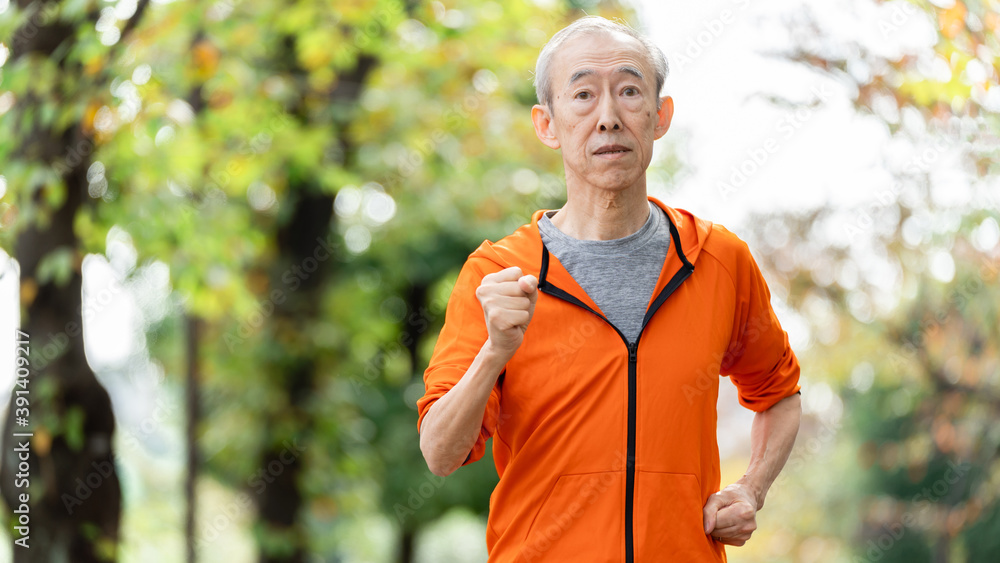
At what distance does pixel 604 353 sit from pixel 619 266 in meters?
0.22

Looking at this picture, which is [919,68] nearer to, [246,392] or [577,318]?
[577,318]

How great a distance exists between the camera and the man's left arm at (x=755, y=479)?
1743 millimetres

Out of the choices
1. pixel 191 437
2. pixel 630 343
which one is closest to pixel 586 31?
pixel 630 343

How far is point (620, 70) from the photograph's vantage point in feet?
5.98

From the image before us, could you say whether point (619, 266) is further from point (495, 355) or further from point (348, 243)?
point (348, 243)

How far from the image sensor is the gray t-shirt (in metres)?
1.79

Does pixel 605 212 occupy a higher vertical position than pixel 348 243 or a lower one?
higher

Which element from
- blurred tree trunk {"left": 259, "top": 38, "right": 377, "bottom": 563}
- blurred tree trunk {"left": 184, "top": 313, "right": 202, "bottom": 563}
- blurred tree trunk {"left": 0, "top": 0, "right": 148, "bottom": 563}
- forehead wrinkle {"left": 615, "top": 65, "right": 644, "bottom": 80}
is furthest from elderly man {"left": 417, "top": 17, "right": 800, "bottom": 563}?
blurred tree trunk {"left": 184, "top": 313, "right": 202, "bottom": 563}

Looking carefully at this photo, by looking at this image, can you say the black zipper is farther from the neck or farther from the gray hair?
the gray hair

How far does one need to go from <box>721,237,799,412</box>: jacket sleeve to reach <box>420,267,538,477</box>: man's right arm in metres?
0.60

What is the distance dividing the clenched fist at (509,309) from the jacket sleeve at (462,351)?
19 cm

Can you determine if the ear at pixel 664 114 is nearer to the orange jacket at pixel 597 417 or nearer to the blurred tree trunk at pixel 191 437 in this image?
the orange jacket at pixel 597 417

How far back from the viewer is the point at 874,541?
12234 millimetres

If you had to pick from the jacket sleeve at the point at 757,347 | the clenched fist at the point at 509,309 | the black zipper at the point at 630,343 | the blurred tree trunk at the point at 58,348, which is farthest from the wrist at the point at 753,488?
the blurred tree trunk at the point at 58,348
